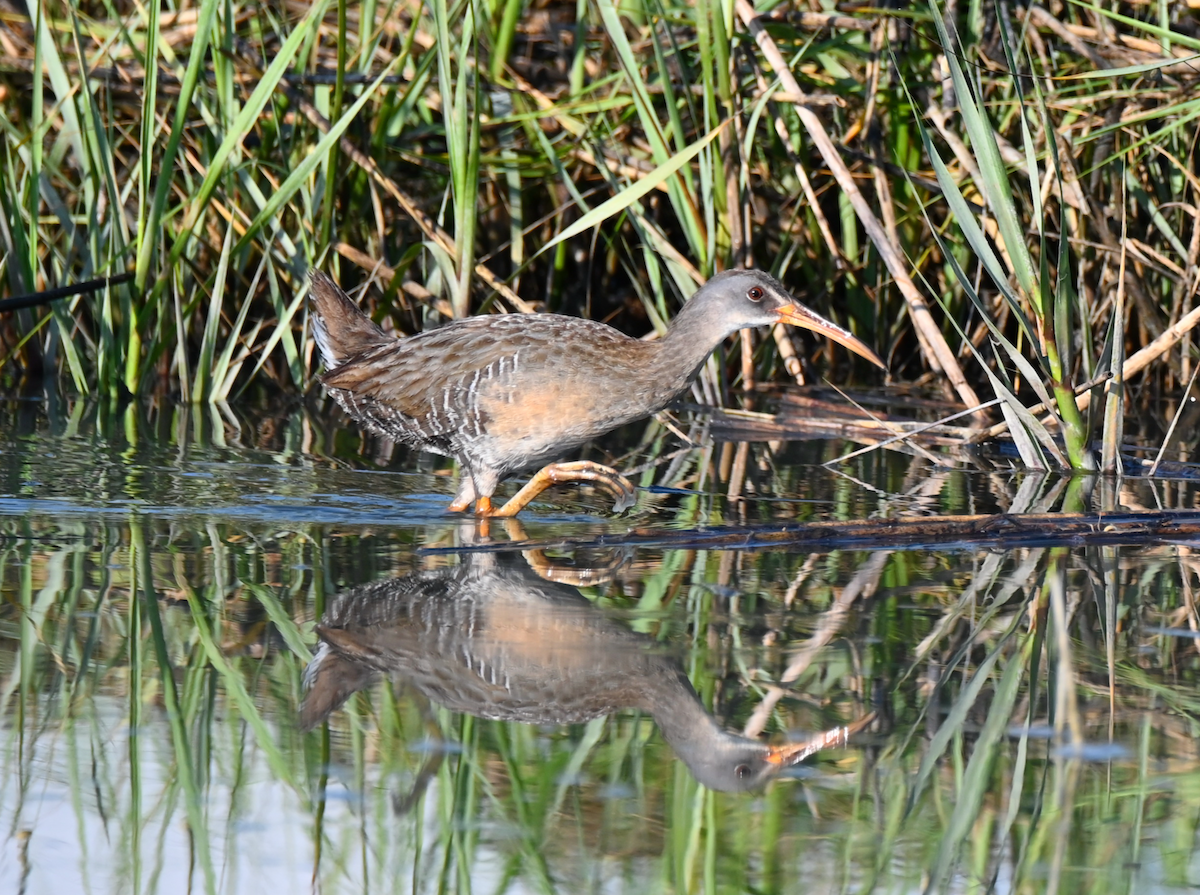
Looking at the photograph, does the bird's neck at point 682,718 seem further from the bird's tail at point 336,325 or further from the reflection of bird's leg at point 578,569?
the bird's tail at point 336,325

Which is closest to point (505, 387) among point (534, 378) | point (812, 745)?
point (534, 378)

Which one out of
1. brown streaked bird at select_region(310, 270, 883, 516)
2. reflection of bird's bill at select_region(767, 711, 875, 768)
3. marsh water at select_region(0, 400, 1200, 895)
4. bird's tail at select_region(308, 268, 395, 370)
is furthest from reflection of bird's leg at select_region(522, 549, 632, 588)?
bird's tail at select_region(308, 268, 395, 370)

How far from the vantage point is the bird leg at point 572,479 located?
449 cm

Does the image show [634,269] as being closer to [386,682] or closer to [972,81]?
[972,81]

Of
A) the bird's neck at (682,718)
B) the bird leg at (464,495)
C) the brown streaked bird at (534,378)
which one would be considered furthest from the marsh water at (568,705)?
the brown streaked bird at (534,378)

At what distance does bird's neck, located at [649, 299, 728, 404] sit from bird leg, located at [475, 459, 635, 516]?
0.38 m

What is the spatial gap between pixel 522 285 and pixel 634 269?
745 millimetres

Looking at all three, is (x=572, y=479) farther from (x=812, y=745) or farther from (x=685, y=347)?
(x=812, y=745)

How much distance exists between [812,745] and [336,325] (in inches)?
128

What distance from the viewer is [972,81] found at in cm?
473

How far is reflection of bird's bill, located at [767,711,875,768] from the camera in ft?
8.55

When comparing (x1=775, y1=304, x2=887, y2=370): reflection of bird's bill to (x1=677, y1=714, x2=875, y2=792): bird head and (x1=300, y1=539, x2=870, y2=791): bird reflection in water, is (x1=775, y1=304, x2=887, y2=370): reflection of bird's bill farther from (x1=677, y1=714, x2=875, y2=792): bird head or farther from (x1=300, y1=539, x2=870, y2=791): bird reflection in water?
(x1=677, y1=714, x2=875, y2=792): bird head

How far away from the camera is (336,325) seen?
218 inches

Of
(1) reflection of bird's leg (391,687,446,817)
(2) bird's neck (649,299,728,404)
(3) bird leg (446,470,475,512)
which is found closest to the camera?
(1) reflection of bird's leg (391,687,446,817)
